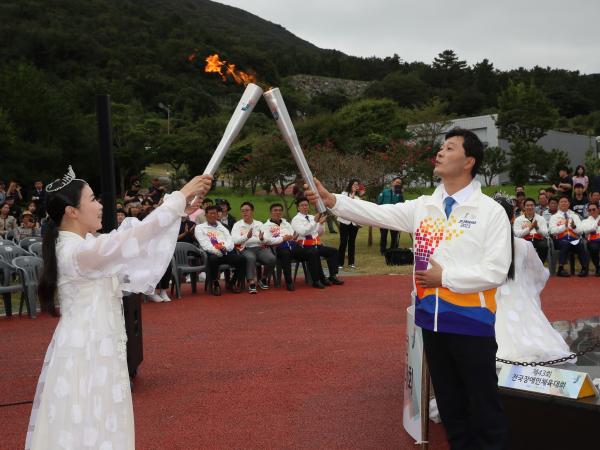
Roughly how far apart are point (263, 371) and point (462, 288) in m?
3.51

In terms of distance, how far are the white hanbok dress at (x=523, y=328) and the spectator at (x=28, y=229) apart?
A: 9940mm

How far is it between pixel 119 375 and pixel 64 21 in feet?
249

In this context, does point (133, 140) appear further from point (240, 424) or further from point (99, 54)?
point (240, 424)

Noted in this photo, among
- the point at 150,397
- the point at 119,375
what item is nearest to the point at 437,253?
the point at 119,375

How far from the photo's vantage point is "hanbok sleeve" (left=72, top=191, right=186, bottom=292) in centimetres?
339

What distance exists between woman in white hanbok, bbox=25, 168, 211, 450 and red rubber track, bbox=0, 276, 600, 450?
1.34m

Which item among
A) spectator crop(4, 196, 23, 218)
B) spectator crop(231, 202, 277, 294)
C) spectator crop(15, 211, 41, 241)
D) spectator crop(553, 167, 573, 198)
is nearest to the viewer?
spectator crop(231, 202, 277, 294)

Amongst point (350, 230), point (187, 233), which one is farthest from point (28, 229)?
point (350, 230)

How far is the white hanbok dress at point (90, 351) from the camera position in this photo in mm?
3393

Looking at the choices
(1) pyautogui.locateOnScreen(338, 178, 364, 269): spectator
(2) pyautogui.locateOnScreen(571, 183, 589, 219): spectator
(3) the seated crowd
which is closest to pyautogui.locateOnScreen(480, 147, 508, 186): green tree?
(2) pyautogui.locateOnScreen(571, 183, 589, 219): spectator

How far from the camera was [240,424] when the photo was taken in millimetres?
5047

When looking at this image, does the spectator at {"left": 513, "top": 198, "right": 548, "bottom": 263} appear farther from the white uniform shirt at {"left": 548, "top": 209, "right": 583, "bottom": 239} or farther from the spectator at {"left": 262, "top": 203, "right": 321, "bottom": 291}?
the spectator at {"left": 262, "top": 203, "right": 321, "bottom": 291}

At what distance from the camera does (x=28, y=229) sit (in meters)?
13.3

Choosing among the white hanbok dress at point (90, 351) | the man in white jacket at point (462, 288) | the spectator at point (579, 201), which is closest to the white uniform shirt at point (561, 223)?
the spectator at point (579, 201)
